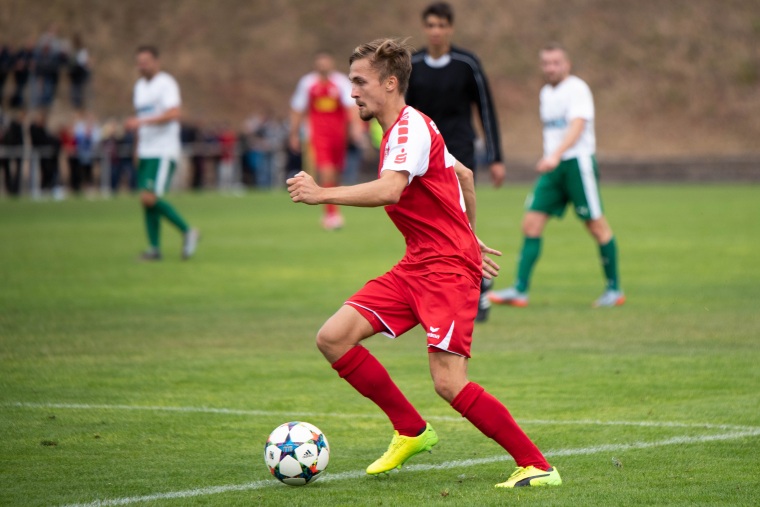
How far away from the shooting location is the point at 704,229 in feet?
65.8

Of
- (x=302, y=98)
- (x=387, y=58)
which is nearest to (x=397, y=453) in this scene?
(x=387, y=58)

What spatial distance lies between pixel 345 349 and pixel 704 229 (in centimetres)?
1538

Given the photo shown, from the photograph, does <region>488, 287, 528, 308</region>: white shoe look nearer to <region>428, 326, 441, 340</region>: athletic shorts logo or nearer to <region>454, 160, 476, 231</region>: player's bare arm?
<region>454, 160, 476, 231</region>: player's bare arm

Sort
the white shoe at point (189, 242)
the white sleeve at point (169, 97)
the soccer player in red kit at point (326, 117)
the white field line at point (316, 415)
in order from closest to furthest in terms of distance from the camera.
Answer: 1. the white field line at point (316, 415)
2. the white sleeve at point (169, 97)
3. the white shoe at point (189, 242)
4. the soccer player in red kit at point (326, 117)

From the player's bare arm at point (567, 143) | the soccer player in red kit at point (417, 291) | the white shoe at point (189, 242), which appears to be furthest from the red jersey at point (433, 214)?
the white shoe at point (189, 242)

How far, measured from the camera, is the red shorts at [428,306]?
545 cm

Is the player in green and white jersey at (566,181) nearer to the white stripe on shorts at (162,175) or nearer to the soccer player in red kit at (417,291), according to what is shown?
the white stripe on shorts at (162,175)

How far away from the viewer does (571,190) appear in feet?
38.1

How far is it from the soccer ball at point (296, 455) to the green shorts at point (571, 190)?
6391 mm

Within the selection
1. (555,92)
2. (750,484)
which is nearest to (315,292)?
(555,92)

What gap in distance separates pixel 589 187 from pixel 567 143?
1.56ft

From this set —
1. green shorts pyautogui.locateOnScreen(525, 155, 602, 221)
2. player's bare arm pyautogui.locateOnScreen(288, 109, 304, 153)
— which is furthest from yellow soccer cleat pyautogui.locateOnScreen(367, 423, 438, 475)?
player's bare arm pyautogui.locateOnScreen(288, 109, 304, 153)

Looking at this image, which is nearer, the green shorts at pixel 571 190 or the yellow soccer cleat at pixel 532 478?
the yellow soccer cleat at pixel 532 478

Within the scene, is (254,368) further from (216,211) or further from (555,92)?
(216,211)
